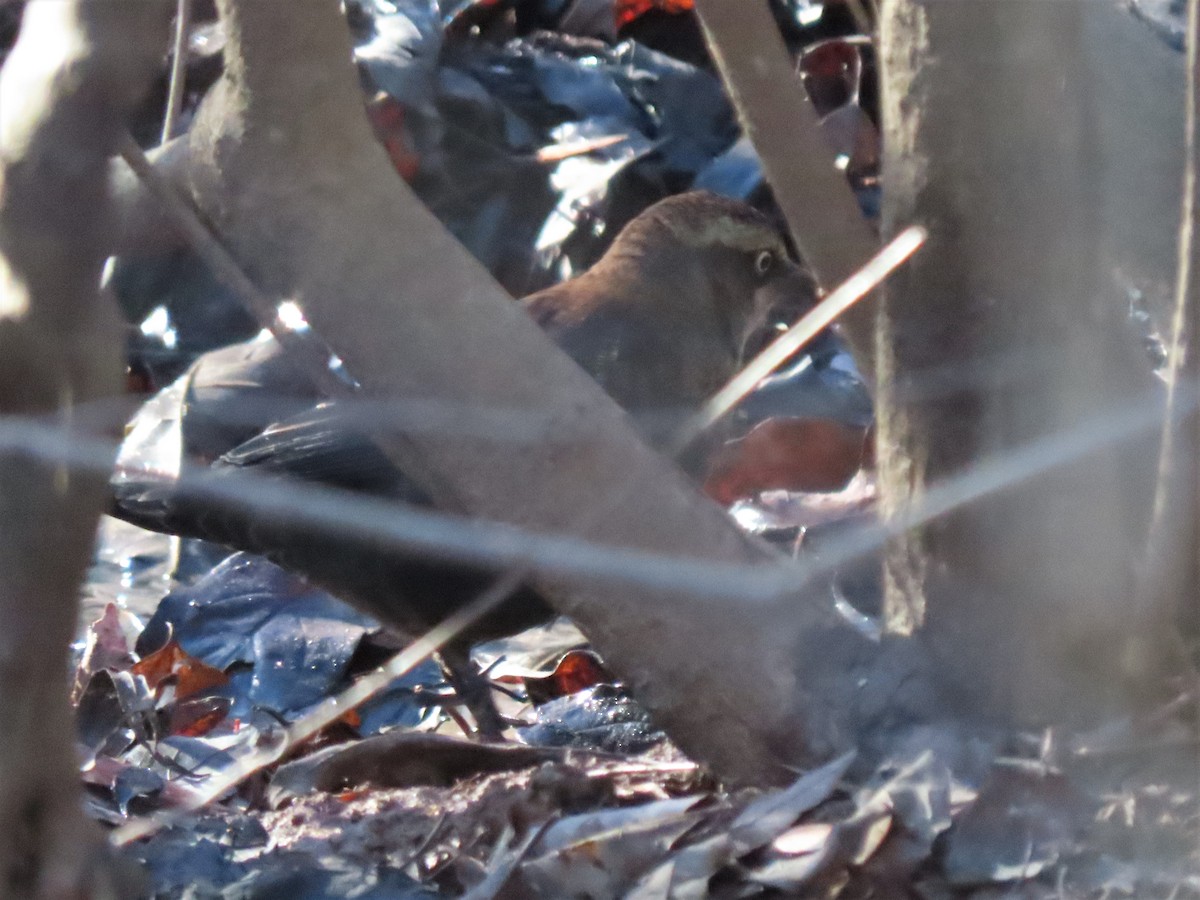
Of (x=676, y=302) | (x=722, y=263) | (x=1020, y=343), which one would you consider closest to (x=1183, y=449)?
(x=1020, y=343)

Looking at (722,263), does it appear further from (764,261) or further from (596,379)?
(596,379)

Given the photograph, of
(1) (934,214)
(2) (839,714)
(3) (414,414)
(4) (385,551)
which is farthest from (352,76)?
(4) (385,551)

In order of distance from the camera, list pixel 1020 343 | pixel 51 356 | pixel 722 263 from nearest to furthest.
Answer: pixel 51 356 → pixel 1020 343 → pixel 722 263

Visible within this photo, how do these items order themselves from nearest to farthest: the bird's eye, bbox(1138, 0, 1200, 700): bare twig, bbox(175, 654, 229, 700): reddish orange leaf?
bbox(1138, 0, 1200, 700): bare twig
bbox(175, 654, 229, 700): reddish orange leaf
the bird's eye

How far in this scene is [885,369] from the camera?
2.26 metres

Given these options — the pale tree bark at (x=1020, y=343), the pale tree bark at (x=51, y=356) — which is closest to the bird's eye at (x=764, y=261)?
the pale tree bark at (x=1020, y=343)

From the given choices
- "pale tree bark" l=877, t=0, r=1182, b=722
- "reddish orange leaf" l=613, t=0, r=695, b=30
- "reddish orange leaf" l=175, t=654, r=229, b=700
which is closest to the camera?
"pale tree bark" l=877, t=0, r=1182, b=722

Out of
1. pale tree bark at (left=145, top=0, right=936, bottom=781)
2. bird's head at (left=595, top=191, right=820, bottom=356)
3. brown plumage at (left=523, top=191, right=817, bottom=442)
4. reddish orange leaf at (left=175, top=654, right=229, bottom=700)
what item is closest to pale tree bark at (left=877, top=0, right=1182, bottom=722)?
pale tree bark at (left=145, top=0, right=936, bottom=781)

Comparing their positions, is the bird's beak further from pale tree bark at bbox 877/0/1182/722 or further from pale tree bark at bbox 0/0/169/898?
pale tree bark at bbox 0/0/169/898

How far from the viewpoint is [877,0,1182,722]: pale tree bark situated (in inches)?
82.0

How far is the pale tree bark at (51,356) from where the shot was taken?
1.35 meters

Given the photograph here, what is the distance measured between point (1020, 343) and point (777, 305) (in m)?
2.66

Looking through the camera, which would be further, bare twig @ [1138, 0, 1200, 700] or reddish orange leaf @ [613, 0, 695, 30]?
reddish orange leaf @ [613, 0, 695, 30]

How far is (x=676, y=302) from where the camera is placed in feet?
15.1
